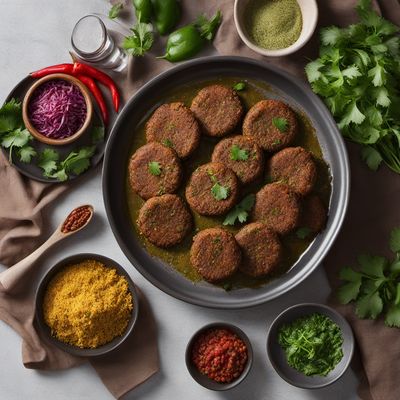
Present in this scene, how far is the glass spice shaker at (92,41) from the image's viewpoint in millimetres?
4930

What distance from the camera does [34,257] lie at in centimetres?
505

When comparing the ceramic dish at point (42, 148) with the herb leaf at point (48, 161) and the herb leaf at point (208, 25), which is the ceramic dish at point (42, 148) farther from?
the herb leaf at point (208, 25)

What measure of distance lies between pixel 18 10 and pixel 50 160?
1.23m

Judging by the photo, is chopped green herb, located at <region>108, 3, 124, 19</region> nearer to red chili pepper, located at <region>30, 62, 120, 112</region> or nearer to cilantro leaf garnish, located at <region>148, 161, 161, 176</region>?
red chili pepper, located at <region>30, 62, 120, 112</region>

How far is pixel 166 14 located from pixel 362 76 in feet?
4.90

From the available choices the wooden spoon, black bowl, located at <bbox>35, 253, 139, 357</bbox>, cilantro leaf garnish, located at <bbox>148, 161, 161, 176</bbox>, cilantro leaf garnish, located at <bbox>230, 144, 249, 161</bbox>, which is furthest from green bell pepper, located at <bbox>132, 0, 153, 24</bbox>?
black bowl, located at <bbox>35, 253, 139, 357</bbox>

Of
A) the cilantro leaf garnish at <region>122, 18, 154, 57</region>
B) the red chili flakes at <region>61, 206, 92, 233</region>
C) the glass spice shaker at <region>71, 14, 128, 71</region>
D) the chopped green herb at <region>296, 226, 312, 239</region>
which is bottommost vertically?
the chopped green herb at <region>296, 226, 312, 239</region>

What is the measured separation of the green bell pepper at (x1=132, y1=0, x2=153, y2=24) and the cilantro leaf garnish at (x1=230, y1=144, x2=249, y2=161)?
116 cm

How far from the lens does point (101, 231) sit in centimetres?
509

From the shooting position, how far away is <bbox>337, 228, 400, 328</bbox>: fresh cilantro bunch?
4.66 m

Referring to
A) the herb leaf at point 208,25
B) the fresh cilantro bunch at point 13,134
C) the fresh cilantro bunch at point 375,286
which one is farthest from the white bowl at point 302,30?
the fresh cilantro bunch at point 13,134

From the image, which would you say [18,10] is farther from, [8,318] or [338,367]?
[338,367]

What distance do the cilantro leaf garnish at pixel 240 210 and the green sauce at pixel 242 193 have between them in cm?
6

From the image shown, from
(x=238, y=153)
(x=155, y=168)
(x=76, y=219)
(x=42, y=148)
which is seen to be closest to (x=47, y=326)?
(x=76, y=219)
